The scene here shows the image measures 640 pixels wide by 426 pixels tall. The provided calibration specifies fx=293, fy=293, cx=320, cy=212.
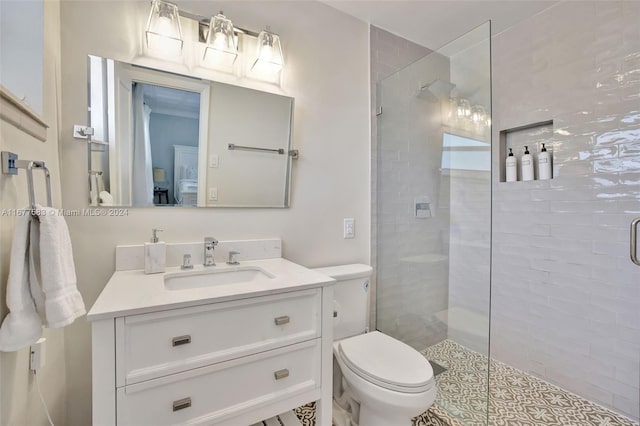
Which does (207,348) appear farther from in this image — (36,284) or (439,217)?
(439,217)

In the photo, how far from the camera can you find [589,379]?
1723 mm

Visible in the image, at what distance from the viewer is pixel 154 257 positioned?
1275 millimetres

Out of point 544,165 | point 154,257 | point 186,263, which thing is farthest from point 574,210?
point 154,257

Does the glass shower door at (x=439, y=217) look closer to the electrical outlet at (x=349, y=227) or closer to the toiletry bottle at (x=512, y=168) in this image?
the electrical outlet at (x=349, y=227)

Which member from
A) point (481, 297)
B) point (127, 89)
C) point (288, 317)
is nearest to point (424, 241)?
point (481, 297)

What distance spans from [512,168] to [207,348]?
222 centimetres

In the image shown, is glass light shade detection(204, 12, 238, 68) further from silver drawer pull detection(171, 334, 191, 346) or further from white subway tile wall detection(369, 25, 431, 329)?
silver drawer pull detection(171, 334, 191, 346)

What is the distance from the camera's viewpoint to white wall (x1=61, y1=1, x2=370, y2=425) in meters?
1.26

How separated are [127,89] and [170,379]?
3.99 ft

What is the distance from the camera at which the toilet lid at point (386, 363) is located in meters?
1.25

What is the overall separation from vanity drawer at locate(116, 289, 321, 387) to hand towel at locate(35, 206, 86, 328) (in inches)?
5.6

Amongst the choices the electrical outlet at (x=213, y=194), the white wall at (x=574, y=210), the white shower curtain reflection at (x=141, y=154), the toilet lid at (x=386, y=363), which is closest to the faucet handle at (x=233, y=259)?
the electrical outlet at (x=213, y=194)

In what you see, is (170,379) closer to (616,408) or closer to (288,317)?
(288,317)

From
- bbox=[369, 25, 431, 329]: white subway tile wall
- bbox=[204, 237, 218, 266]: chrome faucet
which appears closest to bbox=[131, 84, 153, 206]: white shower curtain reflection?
bbox=[204, 237, 218, 266]: chrome faucet
